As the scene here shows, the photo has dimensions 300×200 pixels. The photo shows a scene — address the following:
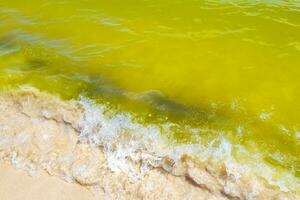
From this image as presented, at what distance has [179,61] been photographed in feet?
17.8

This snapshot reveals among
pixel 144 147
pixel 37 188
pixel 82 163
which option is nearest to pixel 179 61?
pixel 144 147

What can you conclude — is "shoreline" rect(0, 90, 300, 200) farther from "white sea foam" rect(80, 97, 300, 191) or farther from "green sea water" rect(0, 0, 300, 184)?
"green sea water" rect(0, 0, 300, 184)

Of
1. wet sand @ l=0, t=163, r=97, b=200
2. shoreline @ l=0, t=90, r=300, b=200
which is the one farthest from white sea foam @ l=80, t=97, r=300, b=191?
wet sand @ l=0, t=163, r=97, b=200

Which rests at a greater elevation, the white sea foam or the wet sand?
the white sea foam

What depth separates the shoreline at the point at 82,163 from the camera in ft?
12.5

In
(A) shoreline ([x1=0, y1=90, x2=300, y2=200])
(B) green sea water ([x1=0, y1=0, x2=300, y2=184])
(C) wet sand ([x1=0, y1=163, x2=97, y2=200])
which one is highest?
(B) green sea water ([x1=0, y1=0, x2=300, y2=184])

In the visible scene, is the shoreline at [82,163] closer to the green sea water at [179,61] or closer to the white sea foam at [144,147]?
the white sea foam at [144,147]

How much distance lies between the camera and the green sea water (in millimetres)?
4402

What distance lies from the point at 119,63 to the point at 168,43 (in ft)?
3.00

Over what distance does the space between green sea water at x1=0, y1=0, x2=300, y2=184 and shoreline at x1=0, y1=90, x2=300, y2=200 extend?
0.31m

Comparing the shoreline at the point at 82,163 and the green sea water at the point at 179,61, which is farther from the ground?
the green sea water at the point at 179,61

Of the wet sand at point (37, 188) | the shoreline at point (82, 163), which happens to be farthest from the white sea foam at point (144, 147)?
the wet sand at point (37, 188)

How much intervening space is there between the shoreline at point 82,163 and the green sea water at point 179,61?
1.01ft

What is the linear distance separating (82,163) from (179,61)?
2198 mm
